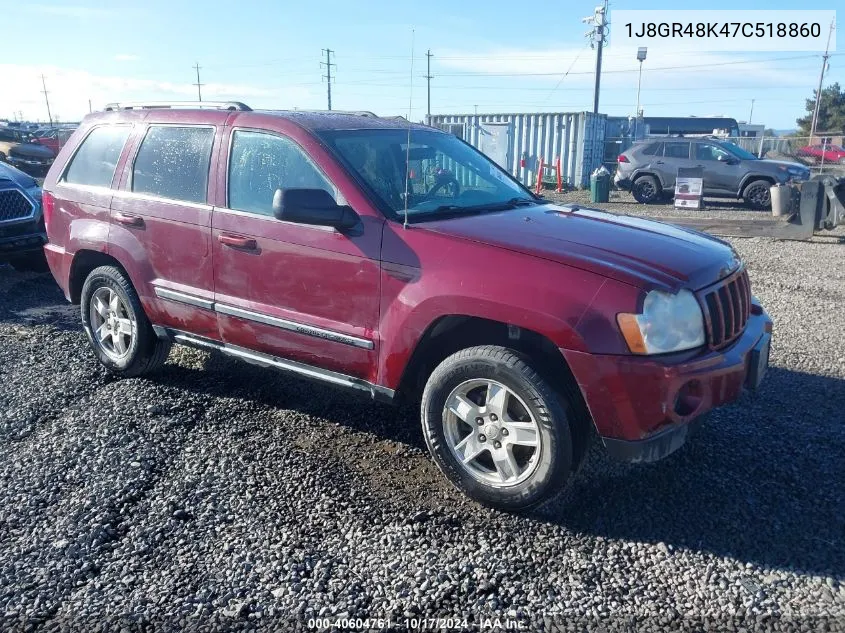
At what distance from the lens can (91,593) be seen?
2844 mm

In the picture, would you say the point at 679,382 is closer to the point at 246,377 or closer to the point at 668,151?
the point at 246,377

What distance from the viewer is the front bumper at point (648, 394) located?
9.86ft

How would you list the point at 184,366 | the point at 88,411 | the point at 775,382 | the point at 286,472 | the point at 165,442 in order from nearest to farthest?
the point at 286,472, the point at 165,442, the point at 88,411, the point at 775,382, the point at 184,366

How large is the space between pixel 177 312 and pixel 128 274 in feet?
1.90

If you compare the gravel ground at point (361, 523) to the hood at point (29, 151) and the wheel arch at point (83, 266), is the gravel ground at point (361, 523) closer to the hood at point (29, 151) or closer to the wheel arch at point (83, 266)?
the wheel arch at point (83, 266)

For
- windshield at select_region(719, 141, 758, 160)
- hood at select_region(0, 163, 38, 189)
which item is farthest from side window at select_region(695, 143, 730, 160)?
hood at select_region(0, 163, 38, 189)

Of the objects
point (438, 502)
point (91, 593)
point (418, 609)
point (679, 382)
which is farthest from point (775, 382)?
point (91, 593)

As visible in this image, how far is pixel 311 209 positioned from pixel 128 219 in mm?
1865

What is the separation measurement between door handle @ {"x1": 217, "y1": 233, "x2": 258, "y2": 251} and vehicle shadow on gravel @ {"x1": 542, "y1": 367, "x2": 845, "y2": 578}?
2.20 meters

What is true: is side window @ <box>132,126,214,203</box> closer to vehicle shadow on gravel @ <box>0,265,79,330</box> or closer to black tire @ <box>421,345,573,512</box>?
black tire @ <box>421,345,573,512</box>

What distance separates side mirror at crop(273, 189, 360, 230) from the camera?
11.5 ft

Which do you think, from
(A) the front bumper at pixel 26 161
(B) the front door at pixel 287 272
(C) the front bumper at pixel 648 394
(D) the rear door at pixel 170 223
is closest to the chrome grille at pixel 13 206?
(D) the rear door at pixel 170 223

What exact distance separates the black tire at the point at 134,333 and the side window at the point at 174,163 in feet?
2.19

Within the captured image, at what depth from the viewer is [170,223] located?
14.7 ft
